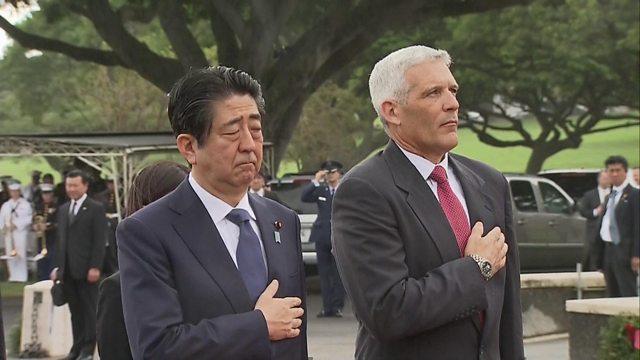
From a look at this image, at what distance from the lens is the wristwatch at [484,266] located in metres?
3.76

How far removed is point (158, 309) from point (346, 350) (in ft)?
33.8

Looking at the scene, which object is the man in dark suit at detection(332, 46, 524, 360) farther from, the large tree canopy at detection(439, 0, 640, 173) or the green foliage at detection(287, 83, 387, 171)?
the green foliage at detection(287, 83, 387, 171)

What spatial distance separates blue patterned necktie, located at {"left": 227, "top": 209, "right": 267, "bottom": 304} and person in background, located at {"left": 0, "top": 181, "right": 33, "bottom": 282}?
19.7m

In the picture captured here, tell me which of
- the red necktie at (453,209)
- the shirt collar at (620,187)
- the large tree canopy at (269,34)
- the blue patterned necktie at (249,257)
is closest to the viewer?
the blue patterned necktie at (249,257)

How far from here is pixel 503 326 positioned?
3.99 meters

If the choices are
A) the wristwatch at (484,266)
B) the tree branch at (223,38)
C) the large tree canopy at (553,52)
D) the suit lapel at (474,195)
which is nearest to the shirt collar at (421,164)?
the suit lapel at (474,195)

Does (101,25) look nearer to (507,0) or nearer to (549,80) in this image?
(507,0)

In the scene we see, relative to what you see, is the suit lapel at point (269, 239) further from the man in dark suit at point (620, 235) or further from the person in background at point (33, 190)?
the person in background at point (33, 190)

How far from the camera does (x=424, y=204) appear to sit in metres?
3.86

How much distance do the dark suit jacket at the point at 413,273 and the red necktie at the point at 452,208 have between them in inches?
1.3

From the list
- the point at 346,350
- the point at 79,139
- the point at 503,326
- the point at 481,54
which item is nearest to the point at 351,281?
the point at 503,326

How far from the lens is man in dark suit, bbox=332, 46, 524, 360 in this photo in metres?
3.72

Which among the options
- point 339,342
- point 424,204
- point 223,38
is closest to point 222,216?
point 424,204

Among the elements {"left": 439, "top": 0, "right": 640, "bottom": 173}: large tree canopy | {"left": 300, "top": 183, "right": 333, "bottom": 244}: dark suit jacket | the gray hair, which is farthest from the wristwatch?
{"left": 439, "top": 0, "right": 640, "bottom": 173}: large tree canopy
